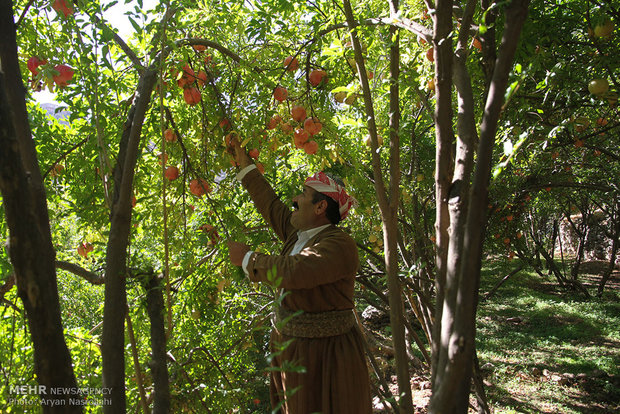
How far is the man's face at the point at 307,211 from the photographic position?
7.20 feet

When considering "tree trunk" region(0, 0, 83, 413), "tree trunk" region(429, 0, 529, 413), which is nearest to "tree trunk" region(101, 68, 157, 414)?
"tree trunk" region(0, 0, 83, 413)

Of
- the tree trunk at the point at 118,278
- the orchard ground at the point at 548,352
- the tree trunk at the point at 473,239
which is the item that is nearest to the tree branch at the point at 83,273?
the tree trunk at the point at 118,278

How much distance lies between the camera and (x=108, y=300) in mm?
1292

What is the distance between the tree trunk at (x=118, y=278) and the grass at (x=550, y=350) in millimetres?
4528

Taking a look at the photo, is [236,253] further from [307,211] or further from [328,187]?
[328,187]

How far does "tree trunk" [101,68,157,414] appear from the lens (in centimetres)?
124

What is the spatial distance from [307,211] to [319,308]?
1.53 ft

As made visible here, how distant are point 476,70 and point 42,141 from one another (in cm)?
225

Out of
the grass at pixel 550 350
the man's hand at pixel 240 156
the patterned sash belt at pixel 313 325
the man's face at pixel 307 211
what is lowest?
the grass at pixel 550 350

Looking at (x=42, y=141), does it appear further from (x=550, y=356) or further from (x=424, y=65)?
(x=550, y=356)

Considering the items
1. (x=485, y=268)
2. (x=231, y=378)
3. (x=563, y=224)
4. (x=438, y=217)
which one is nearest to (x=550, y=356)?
(x=231, y=378)

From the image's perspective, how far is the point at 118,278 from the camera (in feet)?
4.29

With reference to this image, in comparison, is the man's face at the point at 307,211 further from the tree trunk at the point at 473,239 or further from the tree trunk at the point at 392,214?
the tree trunk at the point at 473,239

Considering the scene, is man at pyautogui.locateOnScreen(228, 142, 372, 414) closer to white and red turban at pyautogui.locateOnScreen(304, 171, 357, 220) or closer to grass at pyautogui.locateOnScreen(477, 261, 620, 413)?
white and red turban at pyautogui.locateOnScreen(304, 171, 357, 220)
